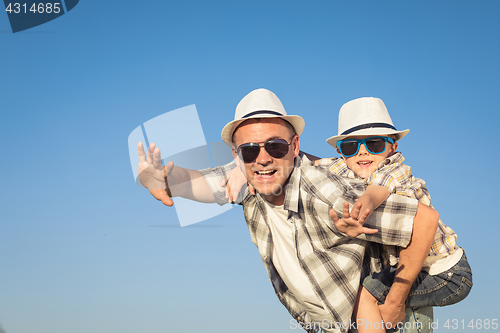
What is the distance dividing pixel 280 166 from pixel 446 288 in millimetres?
2571

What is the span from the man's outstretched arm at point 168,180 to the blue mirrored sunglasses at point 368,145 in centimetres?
215

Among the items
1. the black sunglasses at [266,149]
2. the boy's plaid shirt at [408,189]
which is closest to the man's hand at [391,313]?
the boy's plaid shirt at [408,189]

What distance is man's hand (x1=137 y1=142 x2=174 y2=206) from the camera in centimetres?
413

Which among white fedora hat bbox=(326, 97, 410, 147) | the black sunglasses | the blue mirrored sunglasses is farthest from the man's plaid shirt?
white fedora hat bbox=(326, 97, 410, 147)

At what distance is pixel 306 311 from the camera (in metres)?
5.41

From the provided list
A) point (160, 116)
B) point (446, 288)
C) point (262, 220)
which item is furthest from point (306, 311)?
point (160, 116)

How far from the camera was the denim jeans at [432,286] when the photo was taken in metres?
4.87

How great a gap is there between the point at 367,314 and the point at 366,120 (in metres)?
2.74

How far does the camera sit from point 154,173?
423cm

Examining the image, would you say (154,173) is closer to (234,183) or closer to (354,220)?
(234,183)

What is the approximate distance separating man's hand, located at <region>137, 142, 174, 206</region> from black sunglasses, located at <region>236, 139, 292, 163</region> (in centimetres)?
97

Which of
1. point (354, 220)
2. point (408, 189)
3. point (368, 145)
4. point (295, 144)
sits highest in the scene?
point (295, 144)

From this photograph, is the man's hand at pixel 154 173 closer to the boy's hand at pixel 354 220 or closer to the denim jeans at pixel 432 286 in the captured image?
the boy's hand at pixel 354 220

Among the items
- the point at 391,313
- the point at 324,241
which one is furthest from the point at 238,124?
the point at 391,313
